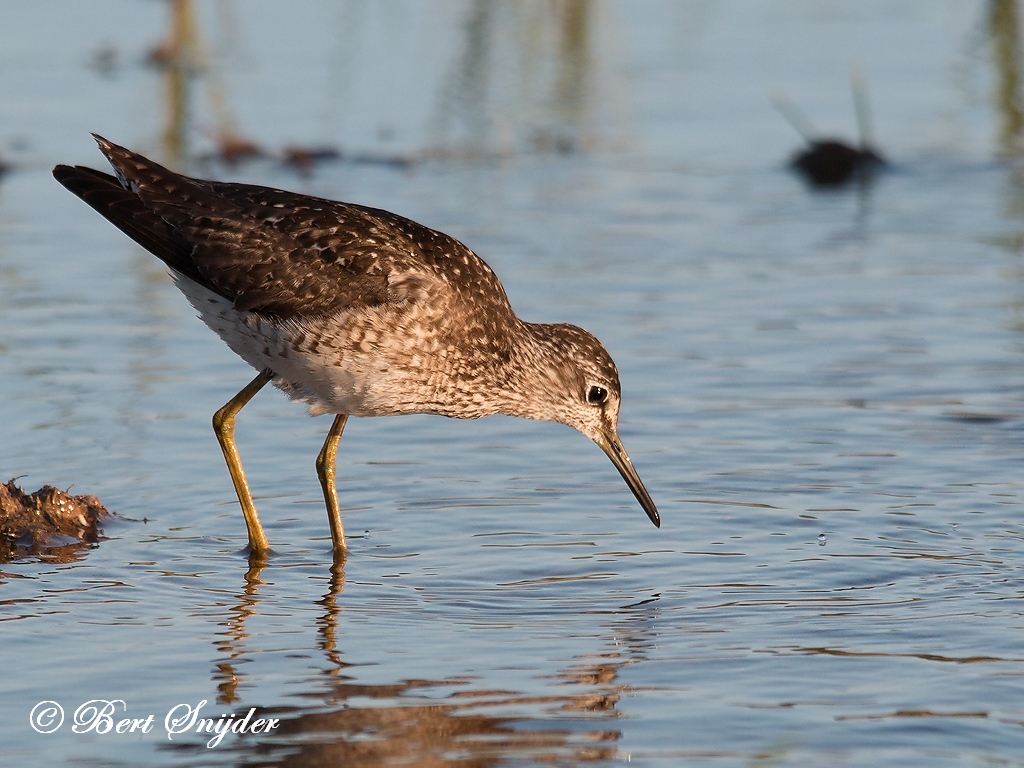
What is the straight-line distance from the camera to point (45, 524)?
8.18 meters

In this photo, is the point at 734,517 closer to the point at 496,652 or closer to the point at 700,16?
the point at 496,652

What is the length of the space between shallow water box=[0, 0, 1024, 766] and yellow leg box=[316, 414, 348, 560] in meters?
0.11

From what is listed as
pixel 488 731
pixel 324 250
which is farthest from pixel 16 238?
pixel 488 731

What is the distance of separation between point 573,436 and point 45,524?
334 cm

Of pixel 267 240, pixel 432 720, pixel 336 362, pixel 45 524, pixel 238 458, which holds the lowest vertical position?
pixel 432 720

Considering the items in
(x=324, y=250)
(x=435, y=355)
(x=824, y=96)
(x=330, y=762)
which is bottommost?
(x=330, y=762)

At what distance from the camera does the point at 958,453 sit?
9.34 metres

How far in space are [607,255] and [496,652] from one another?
677cm

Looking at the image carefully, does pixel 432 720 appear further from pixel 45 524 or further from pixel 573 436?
pixel 573 436

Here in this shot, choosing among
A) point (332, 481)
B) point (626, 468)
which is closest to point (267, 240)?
point (332, 481)
